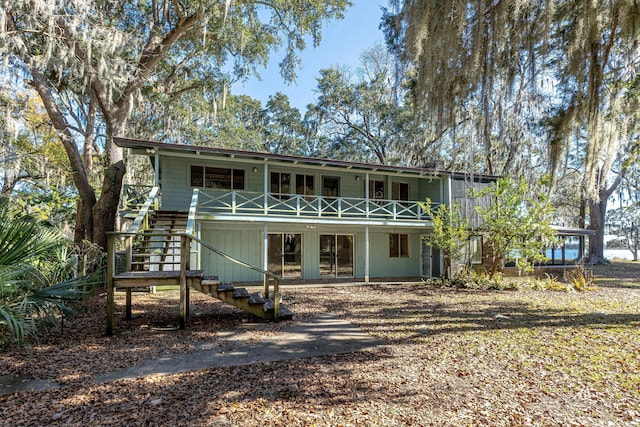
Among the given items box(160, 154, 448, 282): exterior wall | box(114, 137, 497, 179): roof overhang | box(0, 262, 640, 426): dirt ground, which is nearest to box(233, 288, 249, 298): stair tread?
box(0, 262, 640, 426): dirt ground

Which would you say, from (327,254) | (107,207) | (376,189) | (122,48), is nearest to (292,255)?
(327,254)

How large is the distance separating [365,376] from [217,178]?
10.2m

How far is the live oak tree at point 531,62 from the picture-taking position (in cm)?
550

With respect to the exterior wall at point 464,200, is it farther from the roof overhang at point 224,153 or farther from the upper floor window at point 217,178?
the upper floor window at point 217,178

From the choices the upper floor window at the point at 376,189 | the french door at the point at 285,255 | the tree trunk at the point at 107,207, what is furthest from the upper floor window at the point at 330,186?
the tree trunk at the point at 107,207

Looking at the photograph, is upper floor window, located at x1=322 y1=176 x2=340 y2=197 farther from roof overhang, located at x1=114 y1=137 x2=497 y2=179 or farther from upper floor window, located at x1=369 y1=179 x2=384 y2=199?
upper floor window, located at x1=369 y1=179 x2=384 y2=199

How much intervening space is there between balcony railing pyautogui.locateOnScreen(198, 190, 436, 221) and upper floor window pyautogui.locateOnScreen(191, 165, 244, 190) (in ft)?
1.04

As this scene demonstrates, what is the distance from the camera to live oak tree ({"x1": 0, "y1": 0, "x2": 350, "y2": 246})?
29.7 feet

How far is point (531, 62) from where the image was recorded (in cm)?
607

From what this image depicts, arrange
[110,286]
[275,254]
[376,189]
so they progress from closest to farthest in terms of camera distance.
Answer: [110,286] → [275,254] → [376,189]

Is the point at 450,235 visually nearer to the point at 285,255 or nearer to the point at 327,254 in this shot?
the point at 327,254

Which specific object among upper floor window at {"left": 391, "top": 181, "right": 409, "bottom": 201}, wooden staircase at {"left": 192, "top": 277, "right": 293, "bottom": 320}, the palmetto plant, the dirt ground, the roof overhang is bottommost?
the dirt ground

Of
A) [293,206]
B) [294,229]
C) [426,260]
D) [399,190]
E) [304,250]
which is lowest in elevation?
[426,260]

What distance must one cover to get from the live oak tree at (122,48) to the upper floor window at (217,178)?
8.13 ft
